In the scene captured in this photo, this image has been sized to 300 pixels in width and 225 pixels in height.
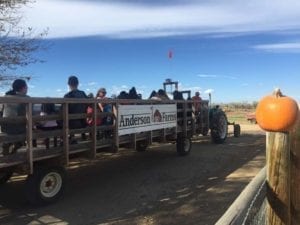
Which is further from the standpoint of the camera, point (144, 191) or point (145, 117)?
point (145, 117)

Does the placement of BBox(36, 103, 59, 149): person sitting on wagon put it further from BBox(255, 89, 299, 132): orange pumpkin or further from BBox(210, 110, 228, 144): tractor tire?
BBox(210, 110, 228, 144): tractor tire

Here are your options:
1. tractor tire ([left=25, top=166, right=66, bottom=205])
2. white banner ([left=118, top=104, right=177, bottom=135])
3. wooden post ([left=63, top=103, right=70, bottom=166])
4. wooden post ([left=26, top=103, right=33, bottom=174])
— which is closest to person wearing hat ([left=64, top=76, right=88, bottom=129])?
wooden post ([left=63, top=103, right=70, bottom=166])

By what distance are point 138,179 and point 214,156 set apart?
4.44 m

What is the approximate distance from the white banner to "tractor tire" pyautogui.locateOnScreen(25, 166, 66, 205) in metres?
2.23

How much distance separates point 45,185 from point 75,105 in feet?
5.61

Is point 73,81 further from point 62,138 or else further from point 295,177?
point 295,177

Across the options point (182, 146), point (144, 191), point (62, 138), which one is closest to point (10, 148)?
point (62, 138)

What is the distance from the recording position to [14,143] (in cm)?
833

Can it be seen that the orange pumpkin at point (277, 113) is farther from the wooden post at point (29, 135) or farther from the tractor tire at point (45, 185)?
the tractor tire at point (45, 185)

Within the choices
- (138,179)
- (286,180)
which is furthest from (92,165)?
(286,180)

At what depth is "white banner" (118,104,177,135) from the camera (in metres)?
11.1

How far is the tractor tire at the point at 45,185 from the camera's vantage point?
856 centimetres

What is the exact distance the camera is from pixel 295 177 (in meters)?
3.95

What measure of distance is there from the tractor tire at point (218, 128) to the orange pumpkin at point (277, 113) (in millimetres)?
15530
